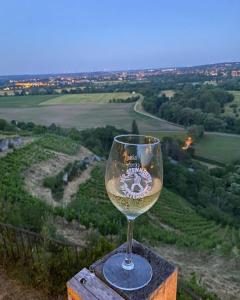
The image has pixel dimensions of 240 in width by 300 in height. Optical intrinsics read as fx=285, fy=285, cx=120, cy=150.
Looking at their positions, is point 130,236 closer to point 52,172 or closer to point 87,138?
point 52,172

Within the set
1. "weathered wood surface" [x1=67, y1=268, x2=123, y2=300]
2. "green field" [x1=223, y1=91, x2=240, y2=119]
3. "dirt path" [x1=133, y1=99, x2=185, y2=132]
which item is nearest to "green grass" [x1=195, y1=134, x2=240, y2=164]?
"dirt path" [x1=133, y1=99, x2=185, y2=132]

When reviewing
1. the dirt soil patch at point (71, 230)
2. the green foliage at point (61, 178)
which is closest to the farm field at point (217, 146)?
the green foliage at point (61, 178)

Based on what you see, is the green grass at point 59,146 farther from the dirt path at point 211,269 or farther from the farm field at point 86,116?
the farm field at point 86,116

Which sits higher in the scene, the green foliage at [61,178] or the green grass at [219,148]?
the green foliage at [61,178]

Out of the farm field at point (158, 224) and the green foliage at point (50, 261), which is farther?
the farm field at point (158, 224)

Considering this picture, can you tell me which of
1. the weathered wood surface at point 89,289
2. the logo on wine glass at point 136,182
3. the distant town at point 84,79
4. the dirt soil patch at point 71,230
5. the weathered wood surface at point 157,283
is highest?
the logo on wine glass at point 136,182

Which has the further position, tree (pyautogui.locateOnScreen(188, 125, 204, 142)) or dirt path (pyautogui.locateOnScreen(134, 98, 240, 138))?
dirt path (pyautogui.locateOnScreen(134, 98, 240, 138))

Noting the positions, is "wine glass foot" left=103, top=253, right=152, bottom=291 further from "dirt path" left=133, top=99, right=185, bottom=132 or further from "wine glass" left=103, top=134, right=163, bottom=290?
"dirt path" left=133, top=99, right=185, bottom=132
